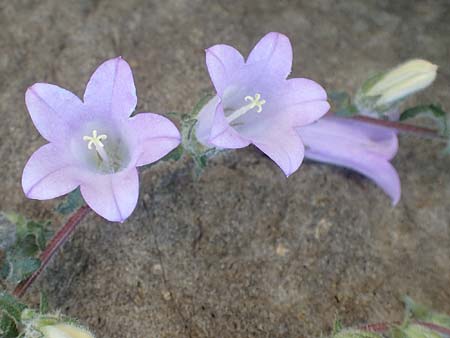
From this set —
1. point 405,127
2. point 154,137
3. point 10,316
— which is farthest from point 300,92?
point 10,316

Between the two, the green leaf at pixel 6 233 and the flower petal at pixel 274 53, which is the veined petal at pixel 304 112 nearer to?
the flower petal at pixel 274 53

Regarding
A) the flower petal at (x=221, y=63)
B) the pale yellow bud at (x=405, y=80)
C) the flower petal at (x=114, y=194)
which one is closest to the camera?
the flower petal at (x=114, y=194)

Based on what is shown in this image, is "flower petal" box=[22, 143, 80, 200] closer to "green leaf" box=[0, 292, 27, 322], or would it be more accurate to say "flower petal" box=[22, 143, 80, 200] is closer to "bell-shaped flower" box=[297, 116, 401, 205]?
"green leaf" box=[0, 292, 27, 322]

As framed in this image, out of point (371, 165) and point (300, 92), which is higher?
point (300, 92)

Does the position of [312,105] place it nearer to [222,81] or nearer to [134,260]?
[222,81]

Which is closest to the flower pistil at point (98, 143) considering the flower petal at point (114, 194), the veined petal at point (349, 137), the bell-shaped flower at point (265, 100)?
the flower petal at point (114, 194)

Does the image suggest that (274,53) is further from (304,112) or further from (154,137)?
(154,137)
